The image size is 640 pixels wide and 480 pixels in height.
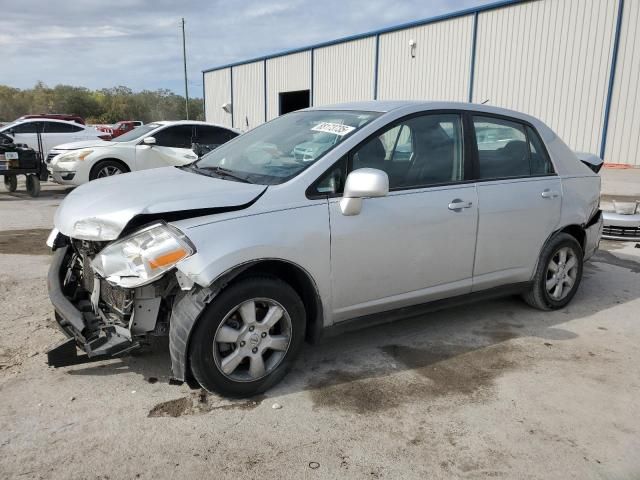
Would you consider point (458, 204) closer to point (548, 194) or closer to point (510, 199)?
point (510, 199)

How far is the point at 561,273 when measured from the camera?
4.82 meters

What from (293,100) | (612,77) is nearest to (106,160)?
(612,77)

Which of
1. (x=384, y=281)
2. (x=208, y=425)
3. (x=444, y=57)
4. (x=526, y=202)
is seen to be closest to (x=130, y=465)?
(x=208, y=425)

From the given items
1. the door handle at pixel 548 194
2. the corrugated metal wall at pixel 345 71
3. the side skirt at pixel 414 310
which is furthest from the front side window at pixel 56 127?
the door handle at pixel 548 194

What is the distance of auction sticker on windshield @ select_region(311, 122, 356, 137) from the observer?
12.0 feet

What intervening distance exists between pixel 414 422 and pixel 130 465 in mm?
1511

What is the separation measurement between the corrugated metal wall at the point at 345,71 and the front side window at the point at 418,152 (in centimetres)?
2088

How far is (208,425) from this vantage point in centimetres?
294

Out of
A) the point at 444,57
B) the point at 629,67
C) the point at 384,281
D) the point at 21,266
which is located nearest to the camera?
the point at 384,281

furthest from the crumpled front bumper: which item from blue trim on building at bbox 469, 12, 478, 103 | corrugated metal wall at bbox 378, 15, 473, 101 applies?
corrugated metal wall at bbox 378, 15, 473, 101

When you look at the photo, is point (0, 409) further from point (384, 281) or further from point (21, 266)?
point (21, 266)

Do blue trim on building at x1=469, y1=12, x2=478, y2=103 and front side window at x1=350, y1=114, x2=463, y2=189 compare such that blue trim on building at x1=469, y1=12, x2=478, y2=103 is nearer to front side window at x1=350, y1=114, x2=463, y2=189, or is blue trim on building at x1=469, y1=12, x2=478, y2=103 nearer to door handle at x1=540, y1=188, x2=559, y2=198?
door handle at x1=540, y1=188, x2=559, y2=198

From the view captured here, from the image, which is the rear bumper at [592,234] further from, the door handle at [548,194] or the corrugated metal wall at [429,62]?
the corrugated metal wall at [429,62]

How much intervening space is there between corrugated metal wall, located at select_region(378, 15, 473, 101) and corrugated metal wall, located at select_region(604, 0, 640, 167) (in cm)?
540
